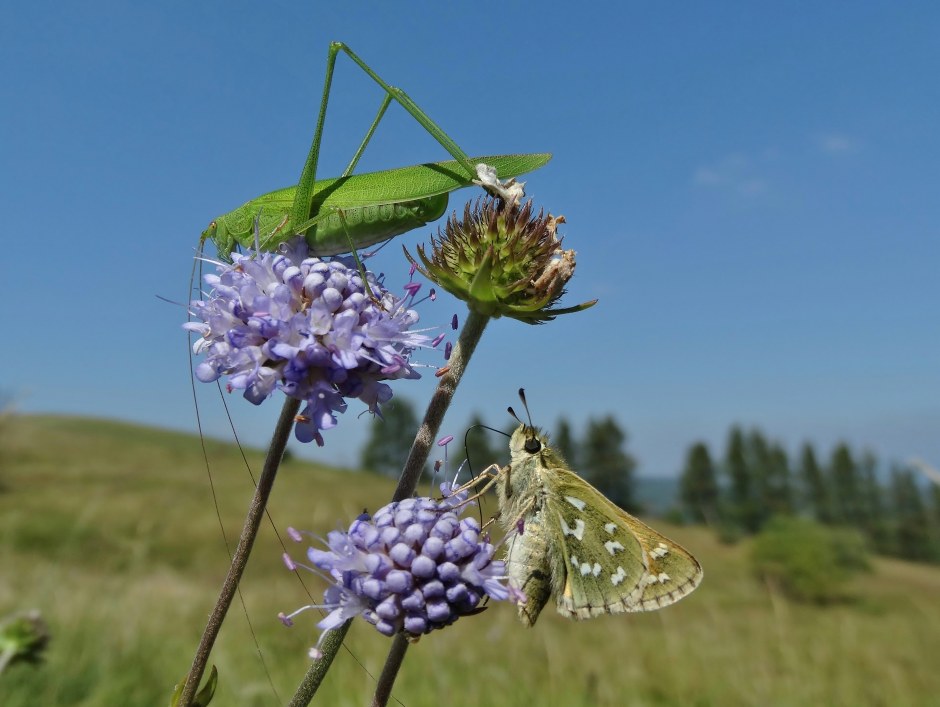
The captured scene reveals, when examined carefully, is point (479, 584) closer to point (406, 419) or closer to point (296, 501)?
point (296, 501)

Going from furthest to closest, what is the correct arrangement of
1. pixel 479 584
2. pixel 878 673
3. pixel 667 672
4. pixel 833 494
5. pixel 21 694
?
1. pixel 833 494
2. pixel 878 673
3. pixel 667 672
4. pixel 21 694
5. pixel 479 584

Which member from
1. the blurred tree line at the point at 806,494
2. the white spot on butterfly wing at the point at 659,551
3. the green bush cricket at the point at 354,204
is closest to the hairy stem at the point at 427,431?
the green bush cricket at the point at 354,204

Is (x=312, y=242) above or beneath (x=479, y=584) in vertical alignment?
above

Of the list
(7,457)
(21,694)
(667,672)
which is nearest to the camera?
(21,694)

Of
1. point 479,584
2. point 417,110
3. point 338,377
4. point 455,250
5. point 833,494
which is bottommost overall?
point 833,494

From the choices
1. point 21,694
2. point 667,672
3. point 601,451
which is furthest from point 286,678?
point 601,451
